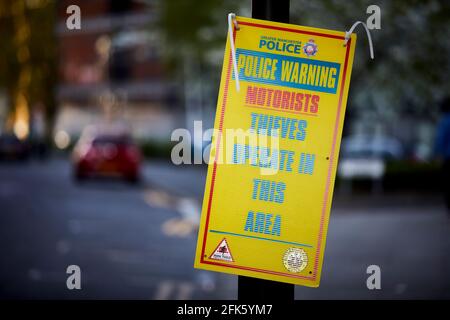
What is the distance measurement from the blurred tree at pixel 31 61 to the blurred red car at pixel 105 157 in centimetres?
2560

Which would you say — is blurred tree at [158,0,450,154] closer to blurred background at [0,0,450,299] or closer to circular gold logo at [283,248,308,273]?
blurred background at [0,0,450,299]

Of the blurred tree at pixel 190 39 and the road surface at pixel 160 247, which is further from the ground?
the blurred tree at pixel 190 39

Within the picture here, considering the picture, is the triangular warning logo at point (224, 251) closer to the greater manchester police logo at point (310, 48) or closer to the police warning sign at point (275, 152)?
the police warning sign at point (275, 152)

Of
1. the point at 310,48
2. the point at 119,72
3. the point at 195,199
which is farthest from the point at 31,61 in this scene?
the point at 310,48

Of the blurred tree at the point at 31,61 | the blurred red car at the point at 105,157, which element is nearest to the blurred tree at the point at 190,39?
the blurred red car at the point at 105,157

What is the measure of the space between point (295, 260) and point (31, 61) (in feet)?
156

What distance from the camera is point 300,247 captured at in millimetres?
3379

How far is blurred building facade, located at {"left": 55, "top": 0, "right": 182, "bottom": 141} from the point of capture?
5753 centimetres

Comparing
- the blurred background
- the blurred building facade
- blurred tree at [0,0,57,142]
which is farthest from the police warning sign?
the blurred building facade

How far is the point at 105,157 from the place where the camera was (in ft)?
76.4

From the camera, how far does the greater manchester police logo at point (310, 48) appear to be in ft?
10.9
